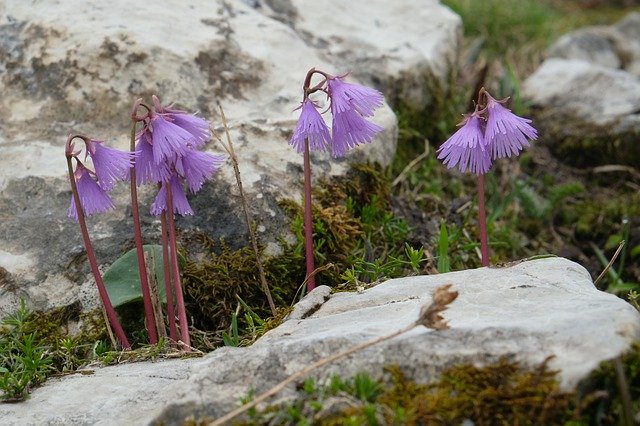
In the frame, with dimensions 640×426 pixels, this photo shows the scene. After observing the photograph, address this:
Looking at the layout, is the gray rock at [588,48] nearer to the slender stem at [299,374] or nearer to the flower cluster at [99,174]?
the flower cluster at [99,174]

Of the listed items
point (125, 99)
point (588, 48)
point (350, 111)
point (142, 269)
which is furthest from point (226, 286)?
point (588, 48)

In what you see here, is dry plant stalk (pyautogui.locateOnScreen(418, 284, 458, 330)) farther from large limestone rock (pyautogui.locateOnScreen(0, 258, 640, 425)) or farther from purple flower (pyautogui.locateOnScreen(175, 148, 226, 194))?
purple flower (pyautogui.locateOnScreen(175, 148, 226, 194))

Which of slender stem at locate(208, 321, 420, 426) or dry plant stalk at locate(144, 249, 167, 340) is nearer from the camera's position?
slender stem at locate(208, 321, 420, 426)

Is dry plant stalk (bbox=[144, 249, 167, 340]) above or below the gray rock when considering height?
below

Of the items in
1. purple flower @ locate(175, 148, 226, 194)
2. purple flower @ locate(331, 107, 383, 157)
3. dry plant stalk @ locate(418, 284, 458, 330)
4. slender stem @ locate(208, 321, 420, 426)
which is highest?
purple flower @ locate(331, 107, 383, 157)

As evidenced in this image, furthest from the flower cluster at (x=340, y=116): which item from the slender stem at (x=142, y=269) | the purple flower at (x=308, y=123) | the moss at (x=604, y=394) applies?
the moss at (x=604, y=394)

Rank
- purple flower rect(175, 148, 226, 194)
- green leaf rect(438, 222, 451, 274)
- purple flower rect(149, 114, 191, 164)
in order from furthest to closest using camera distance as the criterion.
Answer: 1. green leaf rect(438, 222, 451, 274)
2. purple flower rect(175, 148, 226, 194)
3. purple flower rect(149, 114, 191, 164)

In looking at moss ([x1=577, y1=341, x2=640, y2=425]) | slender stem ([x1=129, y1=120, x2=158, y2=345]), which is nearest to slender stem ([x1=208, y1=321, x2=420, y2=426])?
moss ([x1=577, y1=341, x2=640, y2=425])
